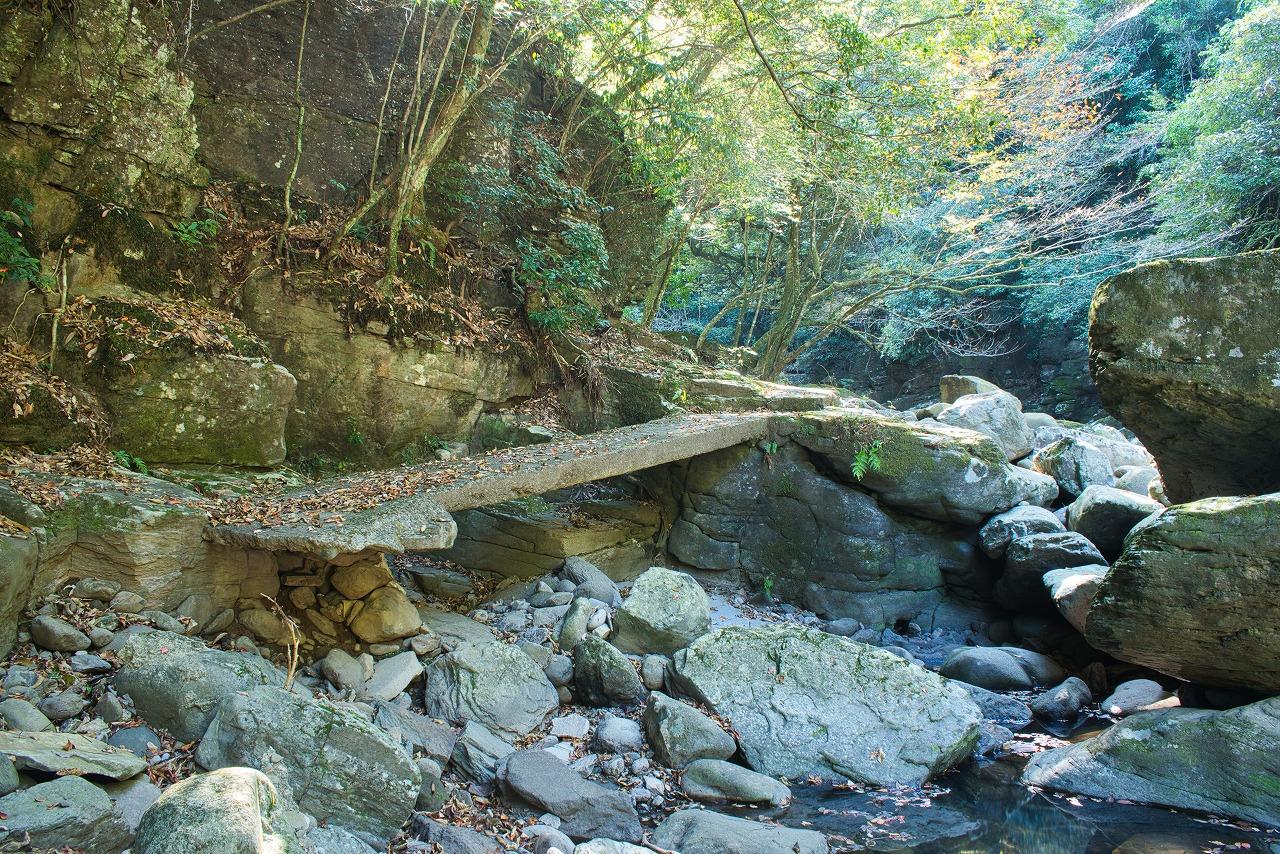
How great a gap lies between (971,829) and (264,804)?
3726 mm

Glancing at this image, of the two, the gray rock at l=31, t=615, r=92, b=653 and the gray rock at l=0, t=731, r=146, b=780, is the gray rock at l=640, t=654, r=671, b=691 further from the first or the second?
the gray rock at l=31, t=615, r=92, b=653

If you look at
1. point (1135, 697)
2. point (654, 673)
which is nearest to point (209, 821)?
point (654, 673)

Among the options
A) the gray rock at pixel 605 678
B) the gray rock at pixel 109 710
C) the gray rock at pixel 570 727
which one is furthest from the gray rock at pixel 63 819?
the gray rock at pixel 605 678

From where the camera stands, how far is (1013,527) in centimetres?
734

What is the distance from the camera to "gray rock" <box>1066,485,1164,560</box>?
7355mm

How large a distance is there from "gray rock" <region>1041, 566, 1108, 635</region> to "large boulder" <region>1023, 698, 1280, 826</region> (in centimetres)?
140

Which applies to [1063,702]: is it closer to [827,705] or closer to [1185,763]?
[1185,763]

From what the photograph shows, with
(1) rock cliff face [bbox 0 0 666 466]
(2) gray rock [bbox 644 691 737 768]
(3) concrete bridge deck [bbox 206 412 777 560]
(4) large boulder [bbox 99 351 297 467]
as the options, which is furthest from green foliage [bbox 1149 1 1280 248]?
(4) large boulder [bbox 99 351 297 467]

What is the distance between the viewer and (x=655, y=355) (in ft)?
33.3

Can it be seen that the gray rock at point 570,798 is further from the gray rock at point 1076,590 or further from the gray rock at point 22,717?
the gray rock at point 1076,590

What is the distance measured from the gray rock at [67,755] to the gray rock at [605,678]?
272cm

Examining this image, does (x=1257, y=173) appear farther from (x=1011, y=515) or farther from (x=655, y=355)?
(x=655, y=355)

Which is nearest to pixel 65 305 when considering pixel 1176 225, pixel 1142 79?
pixel 1176 225

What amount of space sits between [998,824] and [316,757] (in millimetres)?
3706
